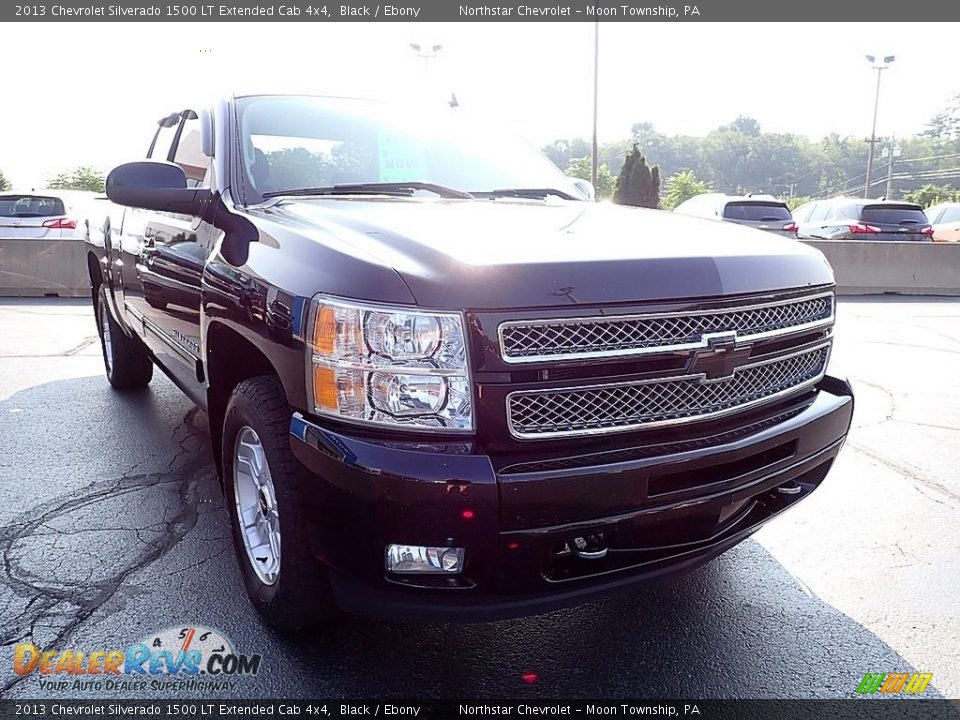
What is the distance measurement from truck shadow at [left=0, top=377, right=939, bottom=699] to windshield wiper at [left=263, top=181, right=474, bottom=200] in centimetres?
152

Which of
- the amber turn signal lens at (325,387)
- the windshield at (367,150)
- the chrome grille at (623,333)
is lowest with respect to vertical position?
the amber turn signal lens at (325,387)

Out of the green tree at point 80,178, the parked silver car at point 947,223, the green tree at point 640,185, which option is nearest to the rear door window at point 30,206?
the parked silver car at point 947,223

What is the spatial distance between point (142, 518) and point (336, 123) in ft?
6.54

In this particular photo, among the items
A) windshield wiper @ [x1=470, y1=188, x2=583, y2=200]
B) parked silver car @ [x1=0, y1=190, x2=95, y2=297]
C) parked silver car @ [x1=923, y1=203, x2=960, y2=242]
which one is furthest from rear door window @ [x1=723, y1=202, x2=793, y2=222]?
windshield wiper @ [x1=470, y1=188, x2=583, y2=200]

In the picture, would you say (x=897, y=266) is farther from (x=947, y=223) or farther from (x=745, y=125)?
(x=745, y=125)

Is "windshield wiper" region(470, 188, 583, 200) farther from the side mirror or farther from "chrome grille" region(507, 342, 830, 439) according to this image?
"chrome grille" region(507, 342, 830, 439)

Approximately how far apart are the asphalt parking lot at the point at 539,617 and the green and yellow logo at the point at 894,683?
32mm

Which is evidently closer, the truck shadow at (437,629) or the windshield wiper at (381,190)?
the truck shadow at (437,629)

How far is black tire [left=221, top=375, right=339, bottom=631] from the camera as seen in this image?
216cm

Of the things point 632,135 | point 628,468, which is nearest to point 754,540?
point 628,468

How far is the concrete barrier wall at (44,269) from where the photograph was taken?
11.7m

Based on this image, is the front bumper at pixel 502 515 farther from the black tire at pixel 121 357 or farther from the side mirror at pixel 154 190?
the black tire at pixel 121 357

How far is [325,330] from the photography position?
1983 mm

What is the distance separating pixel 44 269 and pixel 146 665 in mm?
11202
